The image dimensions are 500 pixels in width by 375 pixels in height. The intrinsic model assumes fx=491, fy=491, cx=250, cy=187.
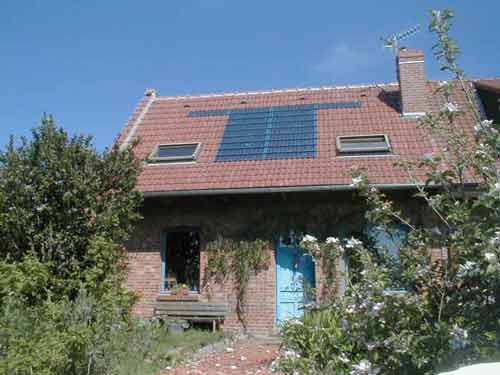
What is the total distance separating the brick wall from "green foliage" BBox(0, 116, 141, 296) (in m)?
2.62

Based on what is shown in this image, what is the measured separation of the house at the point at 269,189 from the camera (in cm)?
1080

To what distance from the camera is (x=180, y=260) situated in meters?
11.7

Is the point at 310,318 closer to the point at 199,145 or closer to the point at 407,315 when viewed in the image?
the point at 407,315

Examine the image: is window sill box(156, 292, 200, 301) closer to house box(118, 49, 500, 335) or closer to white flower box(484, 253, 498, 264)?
house box(118, 49, 500, 335)

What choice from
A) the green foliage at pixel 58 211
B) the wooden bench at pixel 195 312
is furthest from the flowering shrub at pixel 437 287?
the wooden bench at pixel 195 312

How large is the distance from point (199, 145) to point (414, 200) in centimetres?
564

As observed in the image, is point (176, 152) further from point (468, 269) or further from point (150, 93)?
point (468, 269)

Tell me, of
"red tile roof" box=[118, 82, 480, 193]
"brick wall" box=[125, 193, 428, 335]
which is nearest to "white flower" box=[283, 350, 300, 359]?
"red tile roof" box=[118, 82, 480, 193]

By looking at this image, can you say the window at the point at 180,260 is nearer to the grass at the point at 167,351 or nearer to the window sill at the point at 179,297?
the window sill at the point at 179,297

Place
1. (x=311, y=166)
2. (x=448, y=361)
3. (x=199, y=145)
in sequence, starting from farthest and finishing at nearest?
(x=199, y=145)
(x=311, y=166)
(x=448, y=361)

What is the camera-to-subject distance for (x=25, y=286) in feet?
24.2

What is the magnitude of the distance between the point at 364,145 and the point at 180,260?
206 inches

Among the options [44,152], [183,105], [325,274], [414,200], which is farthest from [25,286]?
[183,105]

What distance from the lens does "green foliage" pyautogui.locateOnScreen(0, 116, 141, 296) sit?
27.6 feet
